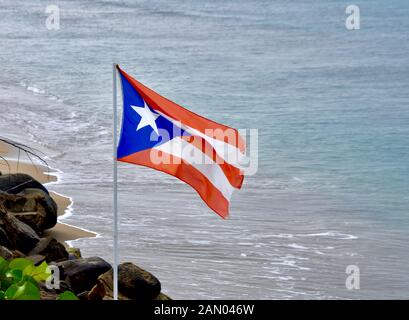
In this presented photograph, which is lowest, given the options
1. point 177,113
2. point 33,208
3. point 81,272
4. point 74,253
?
point 81,272

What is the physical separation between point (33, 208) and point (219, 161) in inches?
256

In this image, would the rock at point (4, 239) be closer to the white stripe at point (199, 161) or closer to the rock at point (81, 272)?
the rock at point (81, 272)

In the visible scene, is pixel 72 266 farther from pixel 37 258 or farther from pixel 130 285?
pixel 130 285

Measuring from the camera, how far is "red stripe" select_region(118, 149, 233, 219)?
907 cm

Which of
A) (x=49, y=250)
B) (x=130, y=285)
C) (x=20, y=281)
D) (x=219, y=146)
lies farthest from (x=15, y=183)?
(x=20, y=281)

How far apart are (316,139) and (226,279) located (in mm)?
11699

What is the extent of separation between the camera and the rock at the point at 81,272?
11.9m

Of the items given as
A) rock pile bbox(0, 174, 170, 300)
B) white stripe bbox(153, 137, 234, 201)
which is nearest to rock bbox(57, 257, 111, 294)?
rock pile bbox(0, 174, 170, 300)

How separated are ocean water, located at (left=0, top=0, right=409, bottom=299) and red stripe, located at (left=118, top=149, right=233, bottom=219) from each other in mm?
4995

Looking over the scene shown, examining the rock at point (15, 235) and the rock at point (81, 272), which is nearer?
the rock at point (81, 272)

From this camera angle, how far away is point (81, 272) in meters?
12.0

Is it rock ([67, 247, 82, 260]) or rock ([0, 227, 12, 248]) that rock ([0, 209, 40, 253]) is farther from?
rock ([67, 247, 82, 260])

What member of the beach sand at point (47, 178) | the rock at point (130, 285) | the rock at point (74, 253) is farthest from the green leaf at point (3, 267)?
the beach sand at point (47, 178)

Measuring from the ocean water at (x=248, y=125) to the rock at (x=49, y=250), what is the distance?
5.83 feet
